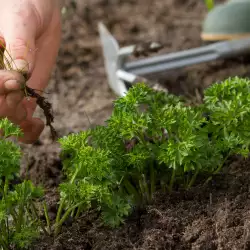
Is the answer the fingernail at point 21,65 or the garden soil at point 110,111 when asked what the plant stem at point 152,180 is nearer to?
the garden soil at point 110,111

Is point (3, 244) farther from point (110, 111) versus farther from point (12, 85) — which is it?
point (110, 111)

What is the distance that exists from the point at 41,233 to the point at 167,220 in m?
0.42

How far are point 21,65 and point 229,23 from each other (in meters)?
2.14

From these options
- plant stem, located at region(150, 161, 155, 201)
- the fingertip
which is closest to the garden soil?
plant stem, located at region(150, 161, 155, 201)

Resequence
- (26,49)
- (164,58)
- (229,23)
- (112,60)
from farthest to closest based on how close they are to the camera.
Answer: (229,23), (112,60), (164,58), (26,49)

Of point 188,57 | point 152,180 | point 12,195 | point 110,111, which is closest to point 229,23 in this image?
point 188,57

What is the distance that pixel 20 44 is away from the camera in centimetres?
208

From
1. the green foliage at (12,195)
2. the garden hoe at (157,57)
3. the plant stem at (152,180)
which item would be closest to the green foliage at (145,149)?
the plant stem at (152,180)

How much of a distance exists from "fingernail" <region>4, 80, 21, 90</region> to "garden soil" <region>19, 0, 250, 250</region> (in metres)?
0.28

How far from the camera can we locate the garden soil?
77.9 inches

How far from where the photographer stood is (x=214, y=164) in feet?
6.88

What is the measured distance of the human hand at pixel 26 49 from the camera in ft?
6.56

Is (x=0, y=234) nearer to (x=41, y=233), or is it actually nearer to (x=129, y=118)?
(x=41, y=233)

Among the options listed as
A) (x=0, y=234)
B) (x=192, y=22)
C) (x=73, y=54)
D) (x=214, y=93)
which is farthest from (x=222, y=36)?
(x=0, y=234)
